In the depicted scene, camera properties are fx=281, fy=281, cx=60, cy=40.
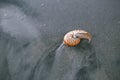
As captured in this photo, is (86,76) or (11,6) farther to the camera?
(11,6)

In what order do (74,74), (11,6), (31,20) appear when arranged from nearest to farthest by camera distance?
(74,74)
(31,20)
(11,6)

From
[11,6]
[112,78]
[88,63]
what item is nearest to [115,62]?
[112,78]

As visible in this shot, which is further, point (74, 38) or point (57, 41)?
point (57, 41)

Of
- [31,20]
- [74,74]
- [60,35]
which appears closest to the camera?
[74,74]

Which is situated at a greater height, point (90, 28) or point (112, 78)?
point (90, 28)

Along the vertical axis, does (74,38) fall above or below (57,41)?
above

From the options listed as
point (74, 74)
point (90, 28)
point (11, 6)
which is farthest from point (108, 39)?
point (11, 6)

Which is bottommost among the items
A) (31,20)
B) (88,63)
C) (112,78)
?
(112,78)

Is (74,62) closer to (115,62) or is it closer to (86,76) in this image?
(86,76)

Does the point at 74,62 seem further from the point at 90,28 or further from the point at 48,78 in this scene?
the point at 90,28
